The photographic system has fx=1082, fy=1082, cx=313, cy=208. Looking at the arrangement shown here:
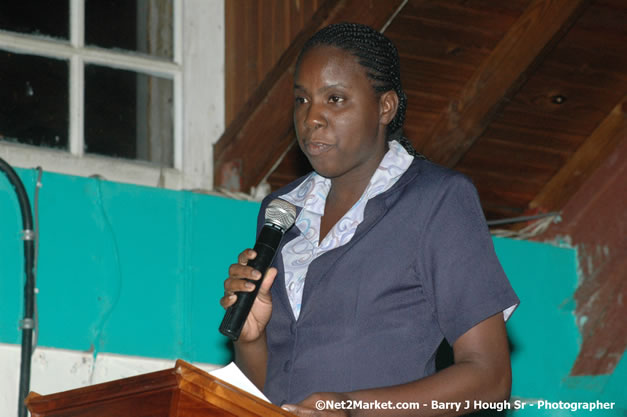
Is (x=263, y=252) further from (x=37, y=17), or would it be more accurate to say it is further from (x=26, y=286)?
(x=37, y=17)

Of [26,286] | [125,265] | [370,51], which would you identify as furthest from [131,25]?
[370,51]

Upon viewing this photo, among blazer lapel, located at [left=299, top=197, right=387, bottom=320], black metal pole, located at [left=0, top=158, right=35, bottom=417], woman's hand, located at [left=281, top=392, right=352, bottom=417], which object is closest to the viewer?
woman's hand, located at [left=281, top=392, right=352, bottom=417]

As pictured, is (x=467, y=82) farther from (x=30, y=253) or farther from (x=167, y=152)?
(x=30, y=253)

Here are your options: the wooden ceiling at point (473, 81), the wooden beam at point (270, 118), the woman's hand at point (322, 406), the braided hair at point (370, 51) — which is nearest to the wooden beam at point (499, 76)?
the wooden ceiling at point (473, 81)

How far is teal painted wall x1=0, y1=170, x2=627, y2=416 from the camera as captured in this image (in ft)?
10.9

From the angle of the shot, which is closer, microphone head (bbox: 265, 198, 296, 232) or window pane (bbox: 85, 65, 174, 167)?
microphone head (bbox: 265, 198, 296, 232)

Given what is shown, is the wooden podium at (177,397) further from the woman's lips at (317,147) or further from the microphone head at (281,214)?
the woman's lips at (317,147)

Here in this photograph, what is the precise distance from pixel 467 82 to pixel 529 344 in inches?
42.4

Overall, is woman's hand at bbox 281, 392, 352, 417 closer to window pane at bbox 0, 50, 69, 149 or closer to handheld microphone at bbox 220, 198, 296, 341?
handheld microphone at bbox 220, 198, 296, 341

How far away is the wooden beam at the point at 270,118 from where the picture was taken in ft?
11.9

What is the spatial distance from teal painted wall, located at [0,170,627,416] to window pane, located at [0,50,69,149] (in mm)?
202

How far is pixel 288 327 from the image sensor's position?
2.05 m

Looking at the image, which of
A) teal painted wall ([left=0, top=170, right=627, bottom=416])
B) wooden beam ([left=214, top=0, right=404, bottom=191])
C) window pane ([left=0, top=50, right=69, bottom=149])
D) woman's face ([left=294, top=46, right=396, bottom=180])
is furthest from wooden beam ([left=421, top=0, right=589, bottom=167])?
woman's face ([left=294, top=46, right=396, bottom=180])

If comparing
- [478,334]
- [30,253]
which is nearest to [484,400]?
[478,334]
